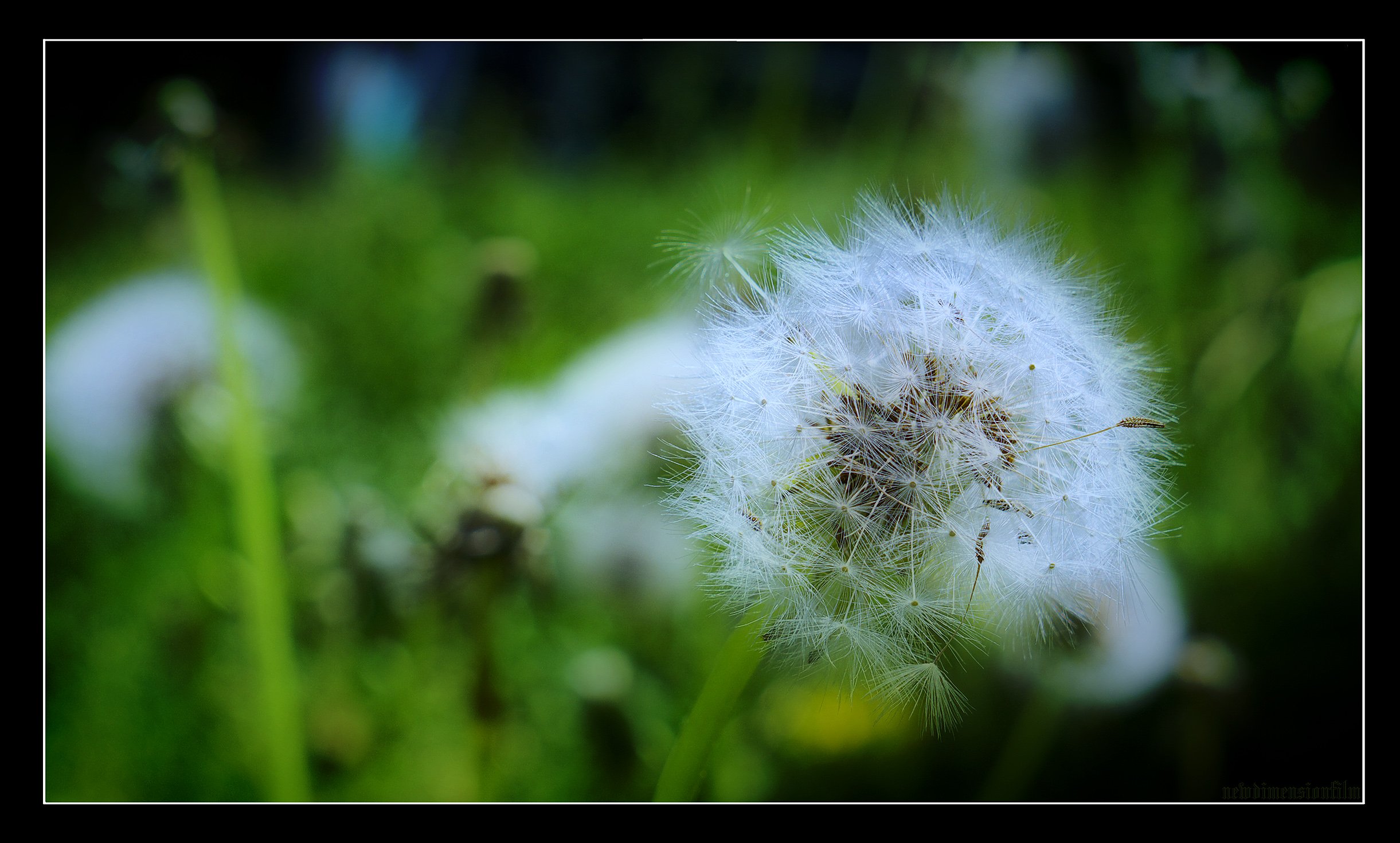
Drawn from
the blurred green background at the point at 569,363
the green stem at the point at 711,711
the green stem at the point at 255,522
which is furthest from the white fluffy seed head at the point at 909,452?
the green stem at the point at 255,522

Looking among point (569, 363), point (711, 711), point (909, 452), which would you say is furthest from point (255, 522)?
point (909, 452)

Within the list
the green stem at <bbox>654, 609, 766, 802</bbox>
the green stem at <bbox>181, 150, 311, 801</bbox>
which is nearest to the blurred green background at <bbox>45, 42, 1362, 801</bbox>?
the green stem at <bbox>181, 150, 311, 801</bbox>

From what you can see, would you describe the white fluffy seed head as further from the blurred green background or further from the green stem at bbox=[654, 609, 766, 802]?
the blurred green background

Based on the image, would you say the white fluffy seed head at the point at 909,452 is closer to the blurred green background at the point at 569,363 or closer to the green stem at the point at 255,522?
the blurred green background at the point at 569,363
